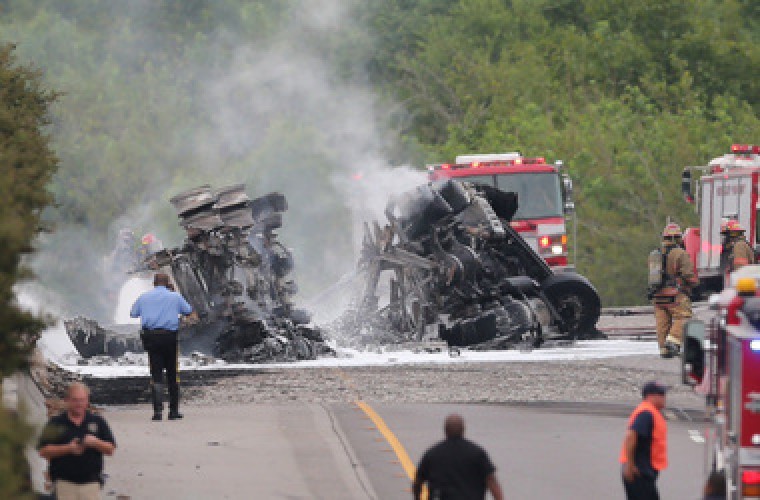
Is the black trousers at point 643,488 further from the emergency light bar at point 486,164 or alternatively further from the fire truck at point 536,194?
the emergency light bar at point 486,164

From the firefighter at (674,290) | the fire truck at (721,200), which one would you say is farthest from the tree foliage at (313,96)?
the firefighter at (674,290)

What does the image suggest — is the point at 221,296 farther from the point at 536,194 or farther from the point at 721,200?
the point at 721,200

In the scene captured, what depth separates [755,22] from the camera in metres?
72.1

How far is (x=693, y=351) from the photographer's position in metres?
11.9

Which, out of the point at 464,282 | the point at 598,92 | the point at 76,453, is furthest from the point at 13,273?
the point at 598,92

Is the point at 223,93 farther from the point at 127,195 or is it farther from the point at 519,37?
the point at 519,37

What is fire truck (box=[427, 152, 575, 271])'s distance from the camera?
36969 mm

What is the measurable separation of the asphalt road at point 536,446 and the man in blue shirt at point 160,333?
68.5 inches

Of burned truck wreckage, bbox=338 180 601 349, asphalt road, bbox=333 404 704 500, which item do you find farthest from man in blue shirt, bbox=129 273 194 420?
burned truck wreckage, bbox=338 180 601 349

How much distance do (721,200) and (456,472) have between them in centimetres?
2814

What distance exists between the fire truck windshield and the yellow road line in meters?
16.3

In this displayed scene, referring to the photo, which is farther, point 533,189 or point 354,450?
point 533,189

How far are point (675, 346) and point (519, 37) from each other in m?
52.2

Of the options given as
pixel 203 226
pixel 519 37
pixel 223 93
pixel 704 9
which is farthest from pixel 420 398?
pixel 519 37
